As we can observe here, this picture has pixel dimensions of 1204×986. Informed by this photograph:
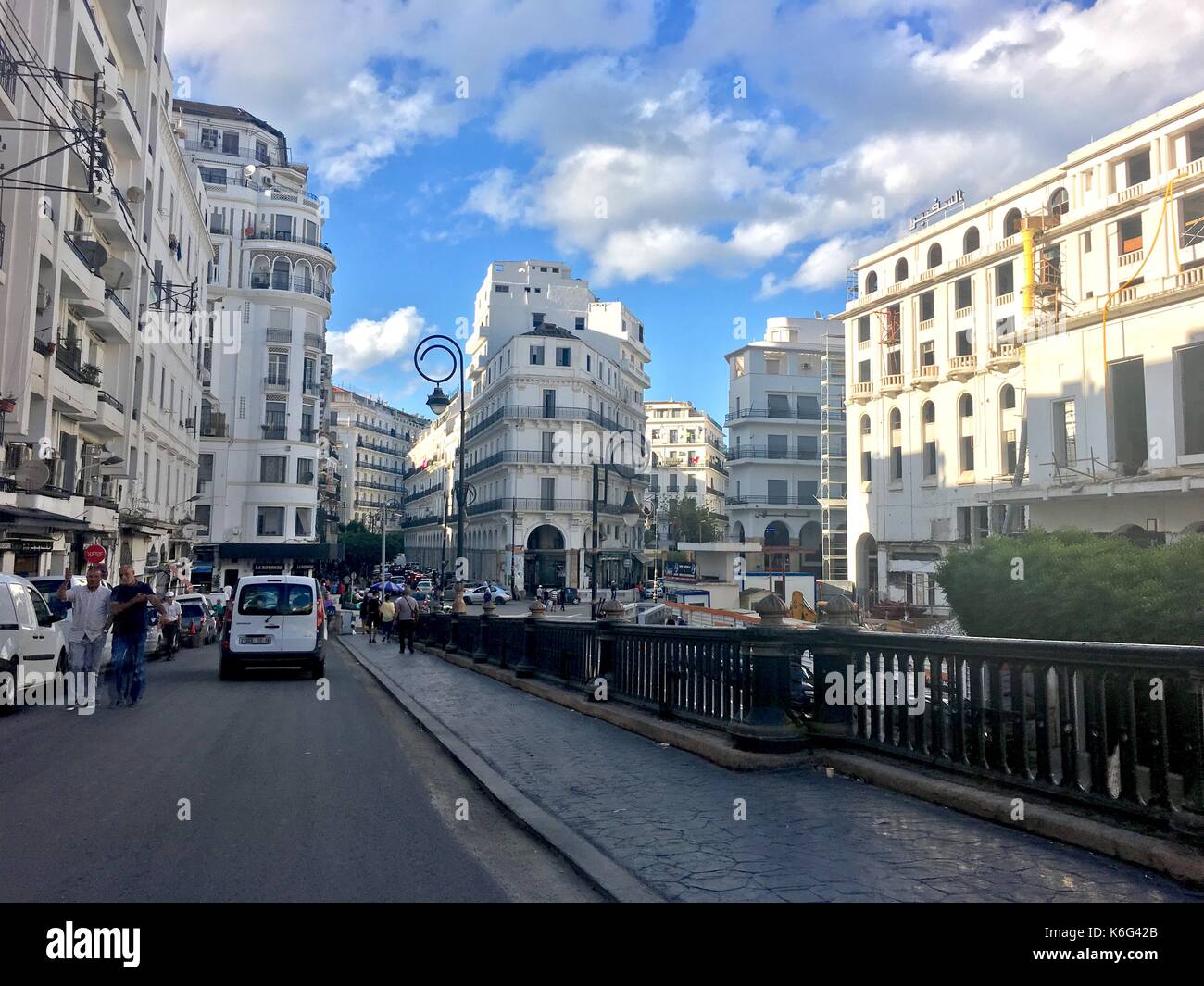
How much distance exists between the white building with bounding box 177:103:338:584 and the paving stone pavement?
163 feet

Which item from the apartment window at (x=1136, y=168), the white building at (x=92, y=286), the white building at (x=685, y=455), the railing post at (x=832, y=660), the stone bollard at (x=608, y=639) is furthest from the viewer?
the white building at (x=685, y=455)

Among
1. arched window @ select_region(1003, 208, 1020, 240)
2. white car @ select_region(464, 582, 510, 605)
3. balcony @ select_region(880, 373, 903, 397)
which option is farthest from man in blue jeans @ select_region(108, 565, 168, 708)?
balcony @ select_region(880, 373, 903, 397)

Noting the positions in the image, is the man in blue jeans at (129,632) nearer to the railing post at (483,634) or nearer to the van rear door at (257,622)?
the van rear door at (257,622)

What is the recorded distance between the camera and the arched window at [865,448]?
167 ft

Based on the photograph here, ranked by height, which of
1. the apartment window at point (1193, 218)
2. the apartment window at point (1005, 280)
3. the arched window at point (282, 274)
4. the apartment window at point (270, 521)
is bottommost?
the apartment window at point (270, 521)

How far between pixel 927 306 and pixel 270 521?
38.7 m

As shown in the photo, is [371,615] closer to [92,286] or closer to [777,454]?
[92,286]

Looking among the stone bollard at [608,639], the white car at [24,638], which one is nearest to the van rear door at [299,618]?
the white car at [24,638]

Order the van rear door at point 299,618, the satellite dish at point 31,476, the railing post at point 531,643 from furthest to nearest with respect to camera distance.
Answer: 1. the satellite dish at point 31,476
2. the van rear door at point 299,618
3. the railing post at point 531,643

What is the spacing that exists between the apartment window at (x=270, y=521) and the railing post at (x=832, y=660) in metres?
52.6

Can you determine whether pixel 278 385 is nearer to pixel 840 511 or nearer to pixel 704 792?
pixel 840 511

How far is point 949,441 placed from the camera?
1752 inches

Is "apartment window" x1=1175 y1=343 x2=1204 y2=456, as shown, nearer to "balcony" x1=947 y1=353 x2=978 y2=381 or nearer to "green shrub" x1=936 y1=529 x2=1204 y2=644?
"green shrub" x1=936 y1=529 x2=1204 y2=644

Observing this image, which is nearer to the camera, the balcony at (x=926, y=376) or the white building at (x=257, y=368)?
the balcony at (x=926, y=376)
